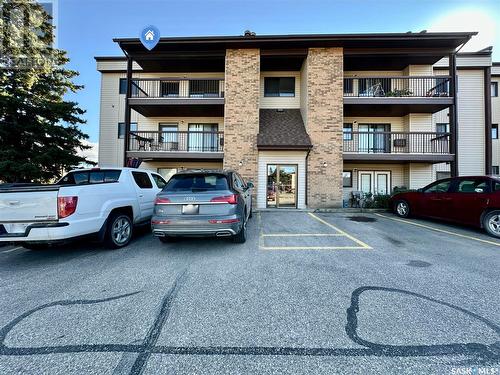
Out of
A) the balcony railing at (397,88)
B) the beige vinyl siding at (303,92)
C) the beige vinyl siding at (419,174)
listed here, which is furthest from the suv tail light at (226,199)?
the beige vinyl siding at (419,174)

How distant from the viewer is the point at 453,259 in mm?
4477

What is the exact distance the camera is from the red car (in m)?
6.39

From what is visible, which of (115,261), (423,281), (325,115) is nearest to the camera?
(423,281)

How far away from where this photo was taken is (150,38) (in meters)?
11.9

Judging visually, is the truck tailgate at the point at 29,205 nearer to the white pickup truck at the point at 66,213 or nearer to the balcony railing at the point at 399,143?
the white pickup truck at the point at 66,213

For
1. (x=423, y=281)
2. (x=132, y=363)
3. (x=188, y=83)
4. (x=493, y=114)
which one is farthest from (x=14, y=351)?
(x=493, y=114)

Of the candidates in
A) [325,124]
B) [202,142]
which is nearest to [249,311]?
[325,124]

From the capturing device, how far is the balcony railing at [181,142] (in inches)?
514

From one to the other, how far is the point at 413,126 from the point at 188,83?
1386cm

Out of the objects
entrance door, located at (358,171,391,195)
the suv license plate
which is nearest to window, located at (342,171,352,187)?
entrance door, located at (358,171,391,195)

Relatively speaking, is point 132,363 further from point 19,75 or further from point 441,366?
point 19,75

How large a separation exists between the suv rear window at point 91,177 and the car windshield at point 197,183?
5.56 feet

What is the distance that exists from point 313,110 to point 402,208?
6384 mm

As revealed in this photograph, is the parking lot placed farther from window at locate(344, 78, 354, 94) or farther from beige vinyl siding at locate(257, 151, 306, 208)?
window at locate(344, 78, 354, 94)
